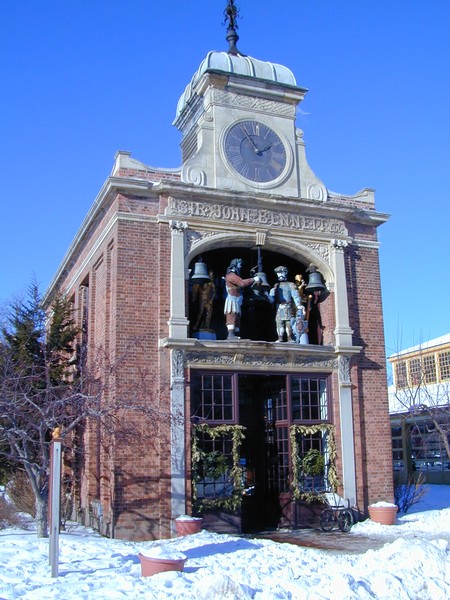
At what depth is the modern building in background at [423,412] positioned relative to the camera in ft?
95.3

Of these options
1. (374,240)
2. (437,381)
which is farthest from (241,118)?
(437,381)

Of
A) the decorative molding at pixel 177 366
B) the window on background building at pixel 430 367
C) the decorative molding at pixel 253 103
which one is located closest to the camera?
the decorative molding at pixel 177 366

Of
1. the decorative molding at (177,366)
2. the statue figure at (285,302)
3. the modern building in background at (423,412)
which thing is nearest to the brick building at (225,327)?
the decorative molding at (177,366)

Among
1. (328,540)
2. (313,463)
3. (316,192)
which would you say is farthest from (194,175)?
(328,540)

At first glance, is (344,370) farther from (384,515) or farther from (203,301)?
(203,301)

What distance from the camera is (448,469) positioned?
108 feet

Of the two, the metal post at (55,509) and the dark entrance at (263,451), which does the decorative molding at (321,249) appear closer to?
the dark entrance at (263,451)

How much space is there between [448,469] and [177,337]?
826 inches

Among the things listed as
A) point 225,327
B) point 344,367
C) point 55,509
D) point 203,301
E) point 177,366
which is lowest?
point 55,509

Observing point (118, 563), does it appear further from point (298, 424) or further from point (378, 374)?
point (378, 374)

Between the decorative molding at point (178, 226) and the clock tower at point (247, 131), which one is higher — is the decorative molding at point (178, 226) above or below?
below

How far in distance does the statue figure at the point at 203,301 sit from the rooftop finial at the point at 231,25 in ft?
25.3

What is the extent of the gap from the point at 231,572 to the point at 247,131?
12.2m

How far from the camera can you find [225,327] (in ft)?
65.3
